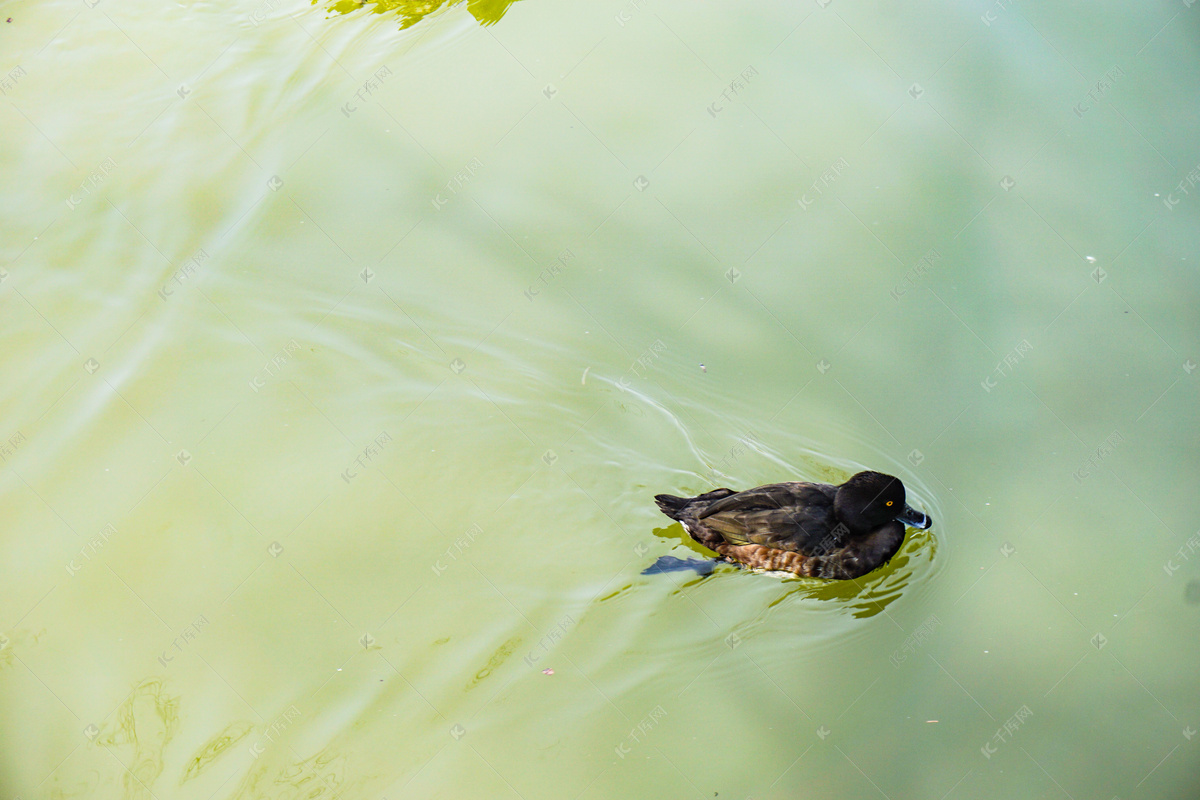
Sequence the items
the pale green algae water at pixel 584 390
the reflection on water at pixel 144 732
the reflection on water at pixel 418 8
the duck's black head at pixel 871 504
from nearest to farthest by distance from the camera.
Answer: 1. the reflection on water at pixel 144 732
2. the pale green algae water at pixel 584 390
3. the duck's black head at pixel 871 504
4. the reflection on water at pixel 418 8

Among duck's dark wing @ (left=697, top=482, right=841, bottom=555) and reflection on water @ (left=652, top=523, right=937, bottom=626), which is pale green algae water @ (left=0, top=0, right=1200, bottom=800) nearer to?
reflection on water @ (left=652, top=523, right=937, bottom=626)

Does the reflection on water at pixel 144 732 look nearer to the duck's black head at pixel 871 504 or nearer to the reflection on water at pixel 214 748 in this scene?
the reflection on water at pixel 214 748

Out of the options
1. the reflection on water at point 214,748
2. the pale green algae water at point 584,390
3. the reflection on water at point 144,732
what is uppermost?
the pale green algae water at point 584,390

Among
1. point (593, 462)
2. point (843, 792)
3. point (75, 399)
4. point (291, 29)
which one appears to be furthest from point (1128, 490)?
point (291, 29)

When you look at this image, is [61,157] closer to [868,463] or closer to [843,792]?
[868,463]

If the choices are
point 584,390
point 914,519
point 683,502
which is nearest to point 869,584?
point 914,519

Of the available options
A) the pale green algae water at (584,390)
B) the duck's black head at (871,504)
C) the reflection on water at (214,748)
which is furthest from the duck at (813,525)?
the reflection on water at (214,748)

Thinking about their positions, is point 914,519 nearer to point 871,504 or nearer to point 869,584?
point 871,504
